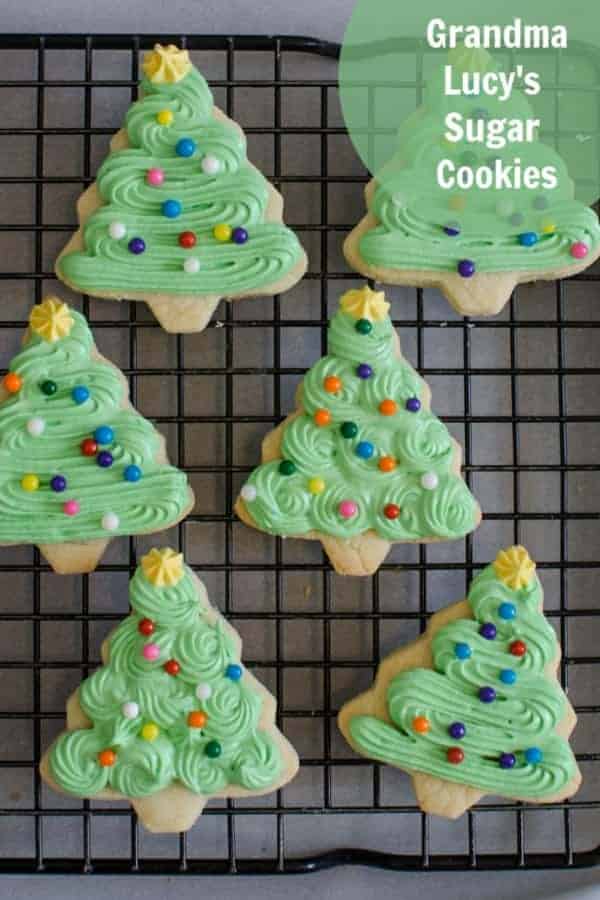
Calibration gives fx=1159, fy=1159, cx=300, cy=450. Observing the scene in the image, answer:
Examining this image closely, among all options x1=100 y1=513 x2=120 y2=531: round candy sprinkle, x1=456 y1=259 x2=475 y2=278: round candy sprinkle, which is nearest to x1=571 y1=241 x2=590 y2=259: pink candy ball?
x1=456 y1=259 x2=475 y2=278: round candy sprinkle

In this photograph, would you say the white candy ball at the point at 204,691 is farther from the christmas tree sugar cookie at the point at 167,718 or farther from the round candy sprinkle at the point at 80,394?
the round candy sprinkle at the point at 80,394


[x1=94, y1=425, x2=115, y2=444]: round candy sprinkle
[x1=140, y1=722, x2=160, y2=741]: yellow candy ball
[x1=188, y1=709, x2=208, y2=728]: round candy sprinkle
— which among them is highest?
[x1=94, y1=425, x2=115, y2=444]: round candy sprinkle

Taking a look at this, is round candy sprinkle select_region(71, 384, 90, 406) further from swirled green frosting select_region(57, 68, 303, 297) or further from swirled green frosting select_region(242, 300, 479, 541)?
swirled green frosting select_region(242, 300, 479, 541)

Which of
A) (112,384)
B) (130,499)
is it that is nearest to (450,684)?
(130,499)

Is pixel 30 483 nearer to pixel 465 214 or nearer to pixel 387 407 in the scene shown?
pixel 387 407

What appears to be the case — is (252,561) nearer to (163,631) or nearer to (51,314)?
(163,631)

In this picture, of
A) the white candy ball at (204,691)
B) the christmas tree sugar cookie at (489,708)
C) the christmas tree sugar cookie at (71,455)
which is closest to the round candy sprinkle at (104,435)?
the christmas tree sugar cookie at (71,455)
